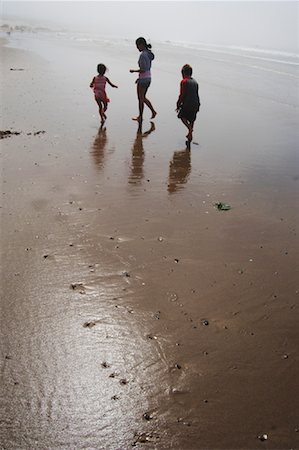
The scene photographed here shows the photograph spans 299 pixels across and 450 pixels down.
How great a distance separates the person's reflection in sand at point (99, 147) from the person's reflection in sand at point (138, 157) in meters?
0.57

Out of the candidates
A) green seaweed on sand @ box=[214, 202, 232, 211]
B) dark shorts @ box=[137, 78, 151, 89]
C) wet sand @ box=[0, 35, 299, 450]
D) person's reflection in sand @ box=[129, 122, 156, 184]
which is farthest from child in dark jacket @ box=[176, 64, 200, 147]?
green seaweed on sand @ box=[214, 202, 232, 211]

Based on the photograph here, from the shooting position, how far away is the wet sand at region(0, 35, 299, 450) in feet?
8.14

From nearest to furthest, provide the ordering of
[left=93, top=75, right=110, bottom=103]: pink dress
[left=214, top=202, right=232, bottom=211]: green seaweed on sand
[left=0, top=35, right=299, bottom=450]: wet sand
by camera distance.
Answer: [left=0, top=35, right=299, bottom=450]: wet sand < [left=214, top=202, right=232, bottom=211]: green seaweed on sand < [left=93, top=75, right=110, bottom=103]: pink dress

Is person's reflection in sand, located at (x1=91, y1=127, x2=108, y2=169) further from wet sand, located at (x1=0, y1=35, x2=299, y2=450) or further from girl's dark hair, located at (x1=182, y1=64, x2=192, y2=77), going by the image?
girl's dark hair, located at (x1=182, y1=64, x2=192, y2=77)

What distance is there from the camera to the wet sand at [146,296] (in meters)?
2.48

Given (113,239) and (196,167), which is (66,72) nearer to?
(196,167)

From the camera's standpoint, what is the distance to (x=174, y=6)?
516 ft

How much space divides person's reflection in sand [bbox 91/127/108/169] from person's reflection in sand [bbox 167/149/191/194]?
1.24m

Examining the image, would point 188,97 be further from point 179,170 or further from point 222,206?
point 222,206

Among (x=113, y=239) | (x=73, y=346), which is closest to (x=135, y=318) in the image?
(x=73, y=346)

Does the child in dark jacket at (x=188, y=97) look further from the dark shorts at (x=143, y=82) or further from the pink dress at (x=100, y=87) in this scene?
the pink dress at (x=100, y=87)

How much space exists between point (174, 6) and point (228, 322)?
587ft

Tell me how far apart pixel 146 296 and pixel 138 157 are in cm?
407

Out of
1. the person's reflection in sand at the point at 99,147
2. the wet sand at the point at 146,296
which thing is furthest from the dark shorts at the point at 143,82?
the wet sand at the point at 146,296
